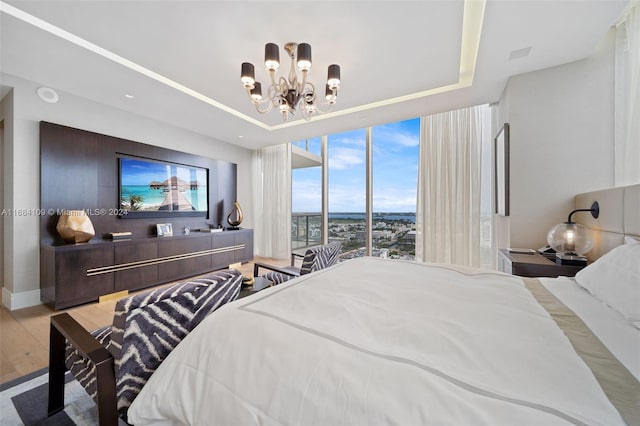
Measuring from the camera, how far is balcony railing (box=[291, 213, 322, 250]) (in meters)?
5.39

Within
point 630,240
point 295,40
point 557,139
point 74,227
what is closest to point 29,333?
point 74,227

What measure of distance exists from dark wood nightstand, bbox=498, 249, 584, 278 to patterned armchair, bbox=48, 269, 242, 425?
227 centimetres

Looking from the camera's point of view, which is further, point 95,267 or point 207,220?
point 207,220

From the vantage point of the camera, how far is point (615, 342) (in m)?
0.79

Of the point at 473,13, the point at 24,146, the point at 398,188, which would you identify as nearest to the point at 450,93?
the point at 473,13

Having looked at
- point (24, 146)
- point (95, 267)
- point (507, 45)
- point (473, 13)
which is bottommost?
point (95, 267)

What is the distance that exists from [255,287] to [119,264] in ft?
6.91

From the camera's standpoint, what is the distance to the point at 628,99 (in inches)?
78.7

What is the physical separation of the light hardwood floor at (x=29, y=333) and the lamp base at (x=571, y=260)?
3991 millimetres

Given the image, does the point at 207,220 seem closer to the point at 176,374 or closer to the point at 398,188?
the point at 398,188

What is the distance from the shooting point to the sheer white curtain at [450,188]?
355 cm

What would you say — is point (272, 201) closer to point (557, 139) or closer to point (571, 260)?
point (557, 139)

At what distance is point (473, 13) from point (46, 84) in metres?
4.43

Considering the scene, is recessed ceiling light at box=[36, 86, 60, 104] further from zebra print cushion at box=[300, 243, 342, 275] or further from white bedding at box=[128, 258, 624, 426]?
white bedding at box=[128, 258, 624, 426]
